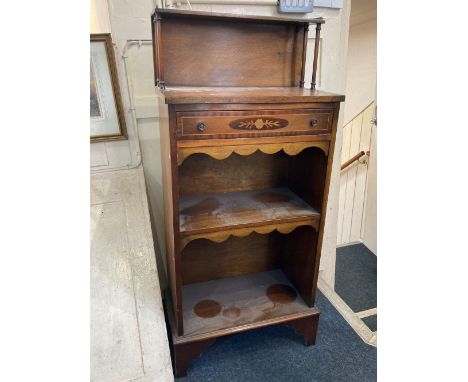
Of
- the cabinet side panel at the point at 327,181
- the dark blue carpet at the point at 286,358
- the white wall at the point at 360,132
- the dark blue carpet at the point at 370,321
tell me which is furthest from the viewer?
the white wall at the point at 360,132

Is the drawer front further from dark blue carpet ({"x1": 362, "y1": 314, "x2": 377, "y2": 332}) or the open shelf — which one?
dark blue carpet ({"x1": 362, "y1": 314, "x2": 377, "y2": 332})

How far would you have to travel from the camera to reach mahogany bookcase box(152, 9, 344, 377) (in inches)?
44.8

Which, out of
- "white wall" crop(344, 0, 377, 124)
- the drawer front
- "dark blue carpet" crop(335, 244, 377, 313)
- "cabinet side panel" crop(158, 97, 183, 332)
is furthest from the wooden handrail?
"cabinet side panel" crop(158, 97, 183, 332)

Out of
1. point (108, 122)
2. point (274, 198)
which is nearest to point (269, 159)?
point (274, 198)

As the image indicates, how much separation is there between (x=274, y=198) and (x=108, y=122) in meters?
0.90

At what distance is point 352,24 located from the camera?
2521 millimetres

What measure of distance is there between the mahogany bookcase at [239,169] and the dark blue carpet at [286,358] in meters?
0.09

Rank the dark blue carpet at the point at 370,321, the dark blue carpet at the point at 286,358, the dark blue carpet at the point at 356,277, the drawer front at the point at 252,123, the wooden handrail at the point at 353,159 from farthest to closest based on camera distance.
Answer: the wooden handrail at the point at 353,159, the dark blue carpet at the point at 356,277, the dark blue carpet at the point at 370,321, the dark blue carpet at the point at 286,358, the drawer front at the point at 252,123

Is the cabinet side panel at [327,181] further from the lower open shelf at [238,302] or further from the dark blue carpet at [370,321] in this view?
the dark blue carpet at [370,321]

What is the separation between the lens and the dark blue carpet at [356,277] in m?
2.77

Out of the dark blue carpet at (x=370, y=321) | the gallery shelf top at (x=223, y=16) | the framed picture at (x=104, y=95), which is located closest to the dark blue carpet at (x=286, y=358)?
the dark blue carpet at (x=370, y=321)

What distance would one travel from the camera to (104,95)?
1540 millimetres

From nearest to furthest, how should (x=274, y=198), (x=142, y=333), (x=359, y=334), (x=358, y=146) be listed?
1. (x=142, y=333)
2. (x=274, y=198)
3. (x=359, y=334)
4. (x=358, y=146)
